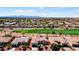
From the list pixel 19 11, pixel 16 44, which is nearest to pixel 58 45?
pixel 16 44

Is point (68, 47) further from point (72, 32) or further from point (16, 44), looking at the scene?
point (16, 44)

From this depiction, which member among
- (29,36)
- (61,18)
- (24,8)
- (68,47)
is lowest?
(68,47)

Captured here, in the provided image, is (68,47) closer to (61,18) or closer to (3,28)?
(61,18)

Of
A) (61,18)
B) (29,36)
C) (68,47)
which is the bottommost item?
(68,47)

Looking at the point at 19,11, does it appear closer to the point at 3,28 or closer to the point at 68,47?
the point at 3,28

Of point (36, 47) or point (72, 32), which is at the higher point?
point (72, 32)
